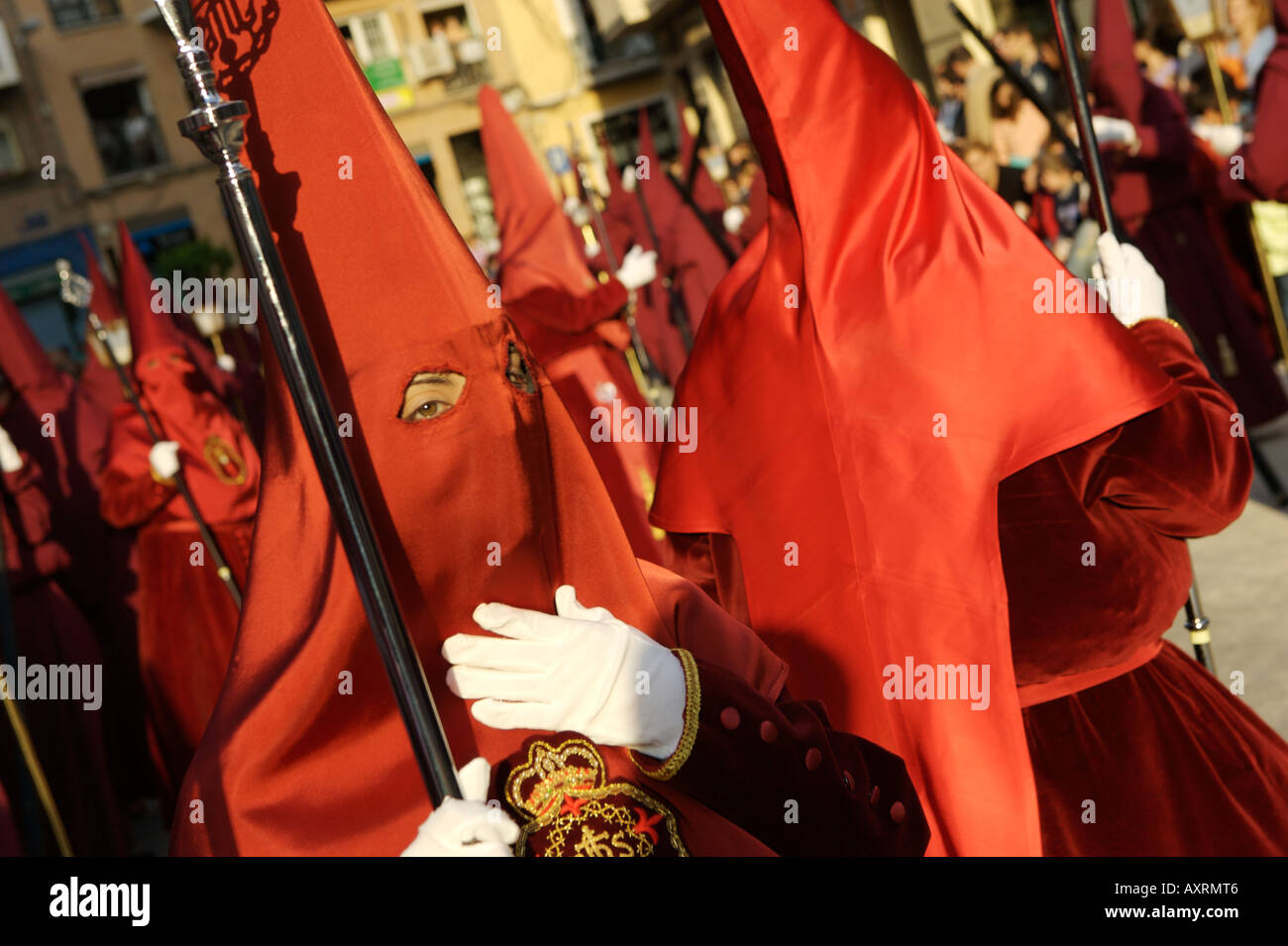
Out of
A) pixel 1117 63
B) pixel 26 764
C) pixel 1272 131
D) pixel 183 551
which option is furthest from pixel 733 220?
pixel 26 764

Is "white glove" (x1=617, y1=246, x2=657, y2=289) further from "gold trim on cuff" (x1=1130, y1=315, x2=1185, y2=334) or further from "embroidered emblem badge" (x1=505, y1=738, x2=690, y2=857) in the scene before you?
"embroidered emblem badge" (x1=505, y1=738, x2=690, y2=857)

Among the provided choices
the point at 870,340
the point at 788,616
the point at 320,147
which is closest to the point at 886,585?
the point at 788,616

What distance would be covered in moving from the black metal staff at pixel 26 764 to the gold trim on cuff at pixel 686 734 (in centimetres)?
313

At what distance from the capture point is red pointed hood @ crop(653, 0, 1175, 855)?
5.78 ft

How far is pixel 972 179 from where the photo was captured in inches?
74.4

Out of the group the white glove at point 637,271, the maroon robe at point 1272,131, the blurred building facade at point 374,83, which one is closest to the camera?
the maroon robe at point 1272,131

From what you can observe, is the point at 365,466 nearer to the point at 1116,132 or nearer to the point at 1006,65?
the point at 1006,65

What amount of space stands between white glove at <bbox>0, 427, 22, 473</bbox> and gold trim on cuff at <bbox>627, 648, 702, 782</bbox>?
4.11 meters

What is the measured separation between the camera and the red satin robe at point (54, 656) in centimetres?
501

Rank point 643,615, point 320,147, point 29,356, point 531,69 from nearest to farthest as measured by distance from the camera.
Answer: point 320,147 → point 643,615 → point 29,356 → point 531,69

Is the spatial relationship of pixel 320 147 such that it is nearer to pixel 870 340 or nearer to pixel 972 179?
pixel 870 340

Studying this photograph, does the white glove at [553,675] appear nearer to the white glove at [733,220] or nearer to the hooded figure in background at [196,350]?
the hooded figure in background at [196,350]

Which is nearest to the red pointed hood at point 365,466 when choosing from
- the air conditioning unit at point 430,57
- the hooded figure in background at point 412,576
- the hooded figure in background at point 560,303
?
the hooded figure in background at point 412,576
